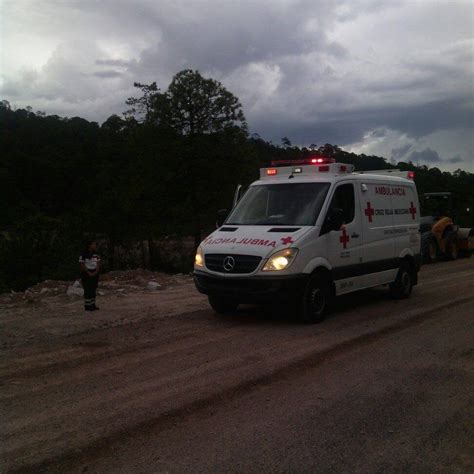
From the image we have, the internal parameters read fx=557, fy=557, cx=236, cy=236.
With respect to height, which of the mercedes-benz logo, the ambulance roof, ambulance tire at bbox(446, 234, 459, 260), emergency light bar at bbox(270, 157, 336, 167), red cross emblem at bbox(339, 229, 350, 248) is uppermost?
emergency light bar at bbox(270, 157, 336, 167)

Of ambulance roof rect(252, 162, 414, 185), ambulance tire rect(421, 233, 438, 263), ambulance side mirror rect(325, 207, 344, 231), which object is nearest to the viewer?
ambulance side mirror rect(325, 207, 344, 231)

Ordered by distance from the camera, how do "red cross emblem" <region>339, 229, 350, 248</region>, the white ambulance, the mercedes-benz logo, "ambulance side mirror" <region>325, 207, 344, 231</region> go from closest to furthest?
the white ambulance
the mercedes-benz logo
"ambulance side mirror" <region>325, 207, 344, 231</region>
"red cross emblem" <region>339, 229, 350, 248</region>

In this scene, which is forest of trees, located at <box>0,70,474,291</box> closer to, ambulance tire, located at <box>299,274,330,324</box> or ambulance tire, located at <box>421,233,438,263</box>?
ambulance tire, located at <box>421,233,438,263</box>

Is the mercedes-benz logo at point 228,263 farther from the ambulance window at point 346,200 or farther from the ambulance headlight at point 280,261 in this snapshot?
the ambulance window at point 346,200

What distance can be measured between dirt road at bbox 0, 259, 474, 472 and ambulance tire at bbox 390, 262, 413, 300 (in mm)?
1739

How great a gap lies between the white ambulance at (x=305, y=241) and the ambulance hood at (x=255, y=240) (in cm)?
2

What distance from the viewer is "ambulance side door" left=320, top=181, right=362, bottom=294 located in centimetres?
902

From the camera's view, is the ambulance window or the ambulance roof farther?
the ambulance roof

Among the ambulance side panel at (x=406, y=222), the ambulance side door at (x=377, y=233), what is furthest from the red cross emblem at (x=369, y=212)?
the ambulance side panel at (x=406, y=222)

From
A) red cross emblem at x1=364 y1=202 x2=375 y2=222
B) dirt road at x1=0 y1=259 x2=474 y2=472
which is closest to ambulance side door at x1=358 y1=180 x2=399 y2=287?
red cross emblem at x1=364 y1=202 x2=375 y2=222

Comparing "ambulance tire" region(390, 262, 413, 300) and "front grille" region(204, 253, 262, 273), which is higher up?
"front grille" region(204, 253, 262, 273)

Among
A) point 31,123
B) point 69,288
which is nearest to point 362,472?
point 69,288

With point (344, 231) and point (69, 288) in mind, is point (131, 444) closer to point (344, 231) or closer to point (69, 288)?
point (344, 231)

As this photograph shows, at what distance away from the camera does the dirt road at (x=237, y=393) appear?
13.6ft
